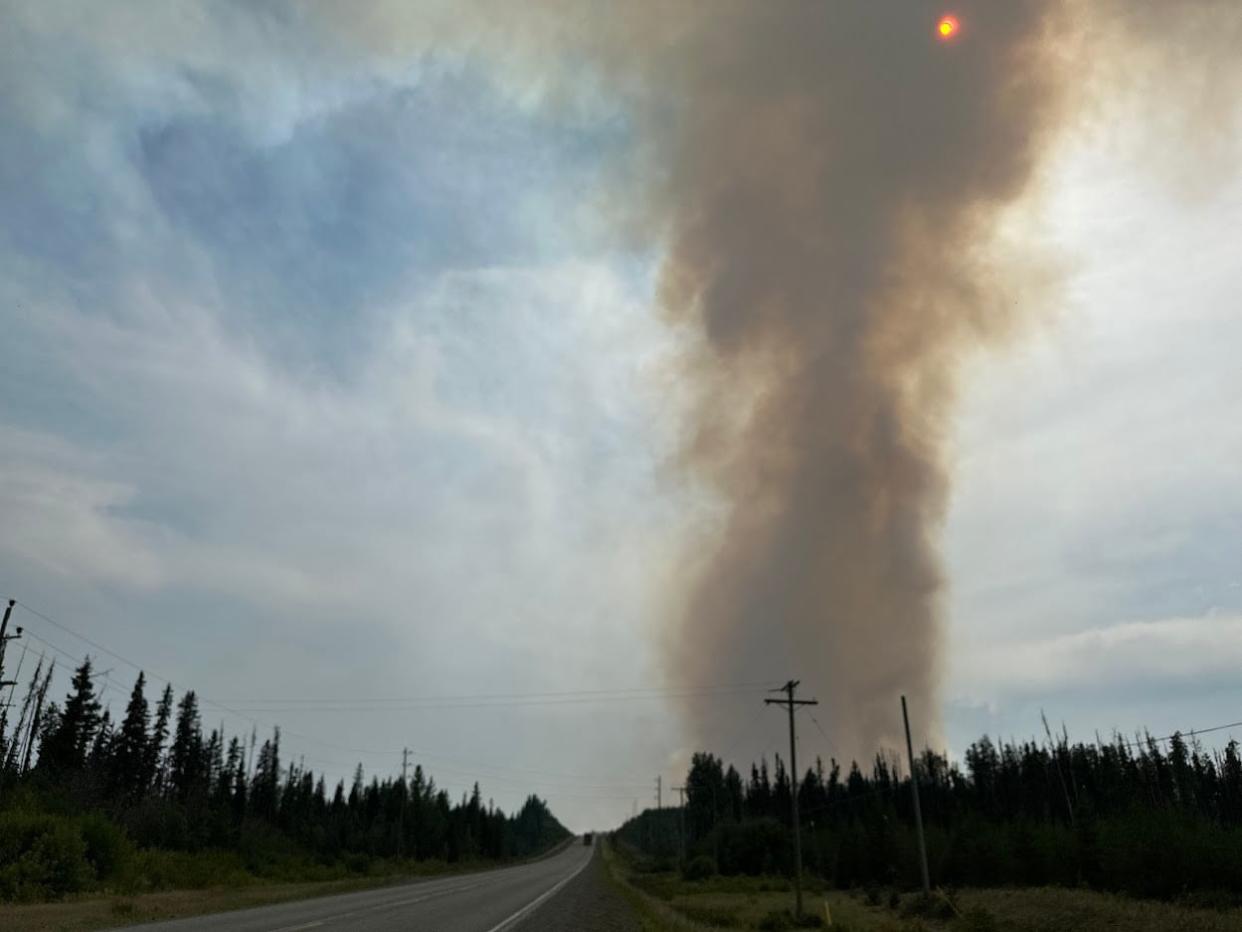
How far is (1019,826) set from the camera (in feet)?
245

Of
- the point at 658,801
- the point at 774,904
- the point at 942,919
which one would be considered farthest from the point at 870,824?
the point at 658,801

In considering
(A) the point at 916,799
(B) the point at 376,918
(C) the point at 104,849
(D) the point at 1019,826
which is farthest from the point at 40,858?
(D) the point at 1019,826

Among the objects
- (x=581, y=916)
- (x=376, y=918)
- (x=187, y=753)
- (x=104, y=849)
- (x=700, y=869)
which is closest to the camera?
(x=376, y=918)

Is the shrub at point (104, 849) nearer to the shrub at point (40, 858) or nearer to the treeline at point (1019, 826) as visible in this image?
the shrub at point (40, 858)

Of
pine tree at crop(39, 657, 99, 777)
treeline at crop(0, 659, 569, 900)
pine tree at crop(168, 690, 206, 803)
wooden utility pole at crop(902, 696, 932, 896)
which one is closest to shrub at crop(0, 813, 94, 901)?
treeline at crop(0, 659, 569, 900)

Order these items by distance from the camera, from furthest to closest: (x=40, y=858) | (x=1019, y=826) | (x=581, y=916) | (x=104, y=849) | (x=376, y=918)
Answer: (x=1019, y=826) → (x=104, y=849) → (x=40, y=858) → (x=581, y=916) → (x=376, y=918)

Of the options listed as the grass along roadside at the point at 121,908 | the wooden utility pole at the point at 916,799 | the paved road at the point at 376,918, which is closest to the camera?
the paved road at the point at 376,918

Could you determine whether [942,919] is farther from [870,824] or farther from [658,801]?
[658,801]

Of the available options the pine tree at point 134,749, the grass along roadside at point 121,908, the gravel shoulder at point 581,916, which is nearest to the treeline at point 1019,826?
the gravel shoulder at point 581,916

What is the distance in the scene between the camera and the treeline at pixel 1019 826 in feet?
168

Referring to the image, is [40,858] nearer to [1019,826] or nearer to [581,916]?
[581,916]

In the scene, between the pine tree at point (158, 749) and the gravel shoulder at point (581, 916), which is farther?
the pine tree at point (158, 749)

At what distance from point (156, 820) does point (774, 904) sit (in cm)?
4684

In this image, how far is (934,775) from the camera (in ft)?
475
